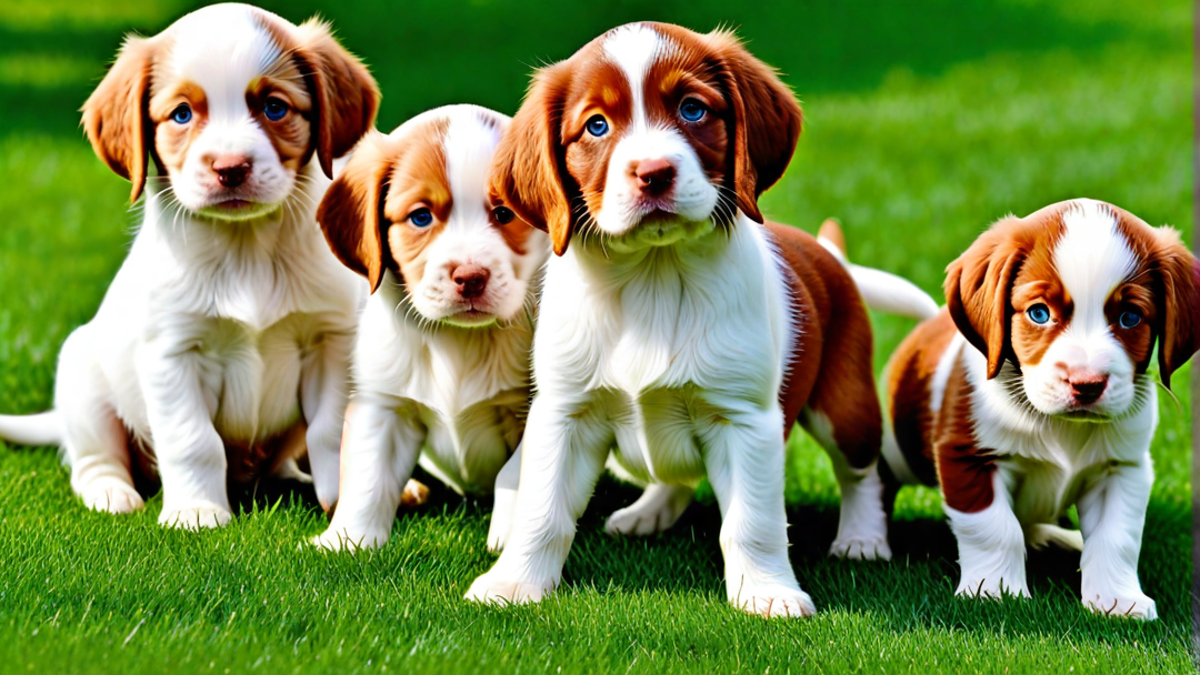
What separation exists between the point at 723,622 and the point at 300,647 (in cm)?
145

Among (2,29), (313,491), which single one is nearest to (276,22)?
(313,491)

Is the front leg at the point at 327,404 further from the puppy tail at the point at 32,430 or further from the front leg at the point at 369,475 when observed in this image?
the puppy tail at the point at 32,430

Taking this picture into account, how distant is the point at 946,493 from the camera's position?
5.40 m

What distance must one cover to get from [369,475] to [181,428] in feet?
2.88

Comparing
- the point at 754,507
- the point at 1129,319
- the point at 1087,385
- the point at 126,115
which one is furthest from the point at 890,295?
the point at 126,115

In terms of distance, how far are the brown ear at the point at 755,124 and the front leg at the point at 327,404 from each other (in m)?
2.10

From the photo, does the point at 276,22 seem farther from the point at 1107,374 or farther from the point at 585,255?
the point at 1107,374

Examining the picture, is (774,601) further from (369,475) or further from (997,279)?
(369,475)

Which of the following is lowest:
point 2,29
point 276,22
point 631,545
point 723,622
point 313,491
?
point 2,29

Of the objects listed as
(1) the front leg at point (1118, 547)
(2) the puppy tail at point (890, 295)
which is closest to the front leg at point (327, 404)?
(2) the puppy tail at point (890, 295)

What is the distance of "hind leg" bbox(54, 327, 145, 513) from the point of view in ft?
20.4

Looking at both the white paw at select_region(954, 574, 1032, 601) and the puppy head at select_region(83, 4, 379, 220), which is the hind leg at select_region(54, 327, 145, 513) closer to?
the puppy head at select_region(83, 4, 379, 220)

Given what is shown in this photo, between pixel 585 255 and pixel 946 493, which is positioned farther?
pixel 946 493

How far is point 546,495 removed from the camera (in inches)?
196
